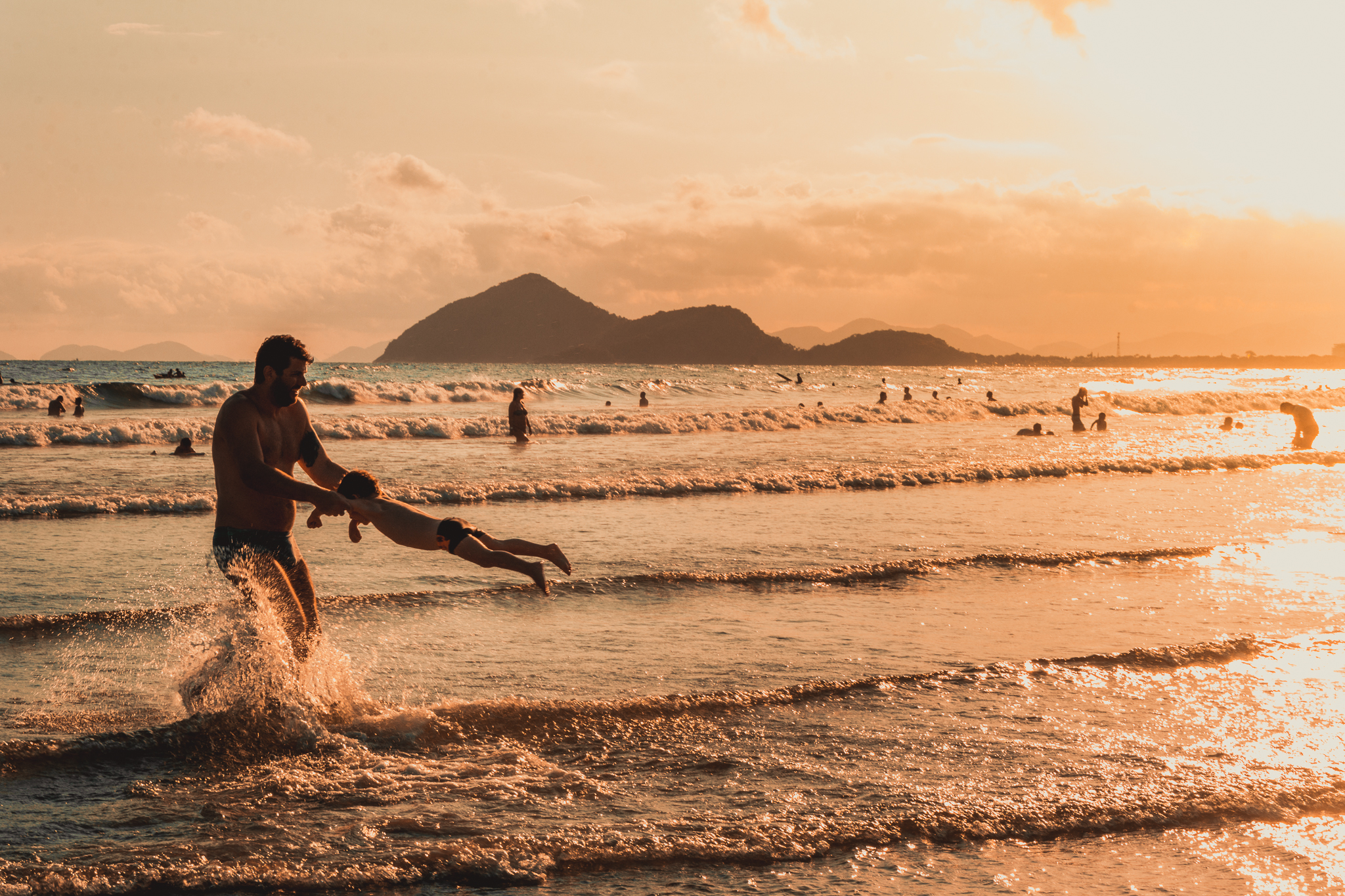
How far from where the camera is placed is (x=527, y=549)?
557cm

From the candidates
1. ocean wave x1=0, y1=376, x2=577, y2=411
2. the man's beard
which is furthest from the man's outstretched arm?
ocean wave x1=0, y1=376, x2=577, y2=411

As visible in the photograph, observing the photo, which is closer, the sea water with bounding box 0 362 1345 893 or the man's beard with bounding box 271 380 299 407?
the sea water with bounding box 0 362 1345 893

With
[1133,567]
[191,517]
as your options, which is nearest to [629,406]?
[191,517]

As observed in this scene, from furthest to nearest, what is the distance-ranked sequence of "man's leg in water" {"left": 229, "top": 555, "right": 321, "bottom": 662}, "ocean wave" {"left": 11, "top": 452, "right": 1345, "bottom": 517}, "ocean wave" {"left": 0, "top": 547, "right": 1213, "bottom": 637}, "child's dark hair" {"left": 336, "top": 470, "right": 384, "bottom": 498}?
"ocean wave" {"left": 11, "top": 452, "right": 1345, "bottom": 517} → "ocean wave" {"left": 0, "top": 547, "right": 1213, "bottom": 637} → "man's leg in water" {"left": 229, "top": 555, "right": 321, "bottom": 662} → "child's dark hair" {"left": 336, "top": 470, "right": 384, "bottom": 498}

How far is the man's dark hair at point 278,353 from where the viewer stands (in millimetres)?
5438

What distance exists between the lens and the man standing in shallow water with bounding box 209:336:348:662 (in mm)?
5449

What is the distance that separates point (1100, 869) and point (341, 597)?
7.51 meters

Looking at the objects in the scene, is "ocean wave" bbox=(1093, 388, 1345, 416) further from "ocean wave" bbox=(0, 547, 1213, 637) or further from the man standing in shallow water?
the man standing in shallow water

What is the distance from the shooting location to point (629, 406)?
59.8m

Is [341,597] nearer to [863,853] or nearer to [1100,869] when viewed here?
[863,853]

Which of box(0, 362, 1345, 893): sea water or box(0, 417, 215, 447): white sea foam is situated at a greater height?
box(0, 417, 215, 447): white sea foam

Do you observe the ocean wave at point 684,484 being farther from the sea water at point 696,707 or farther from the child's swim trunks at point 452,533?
the child's swim trunks at point 452,533

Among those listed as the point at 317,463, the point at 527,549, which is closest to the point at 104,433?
the point at 317,463

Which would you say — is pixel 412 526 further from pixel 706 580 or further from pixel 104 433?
pixel 104 433
